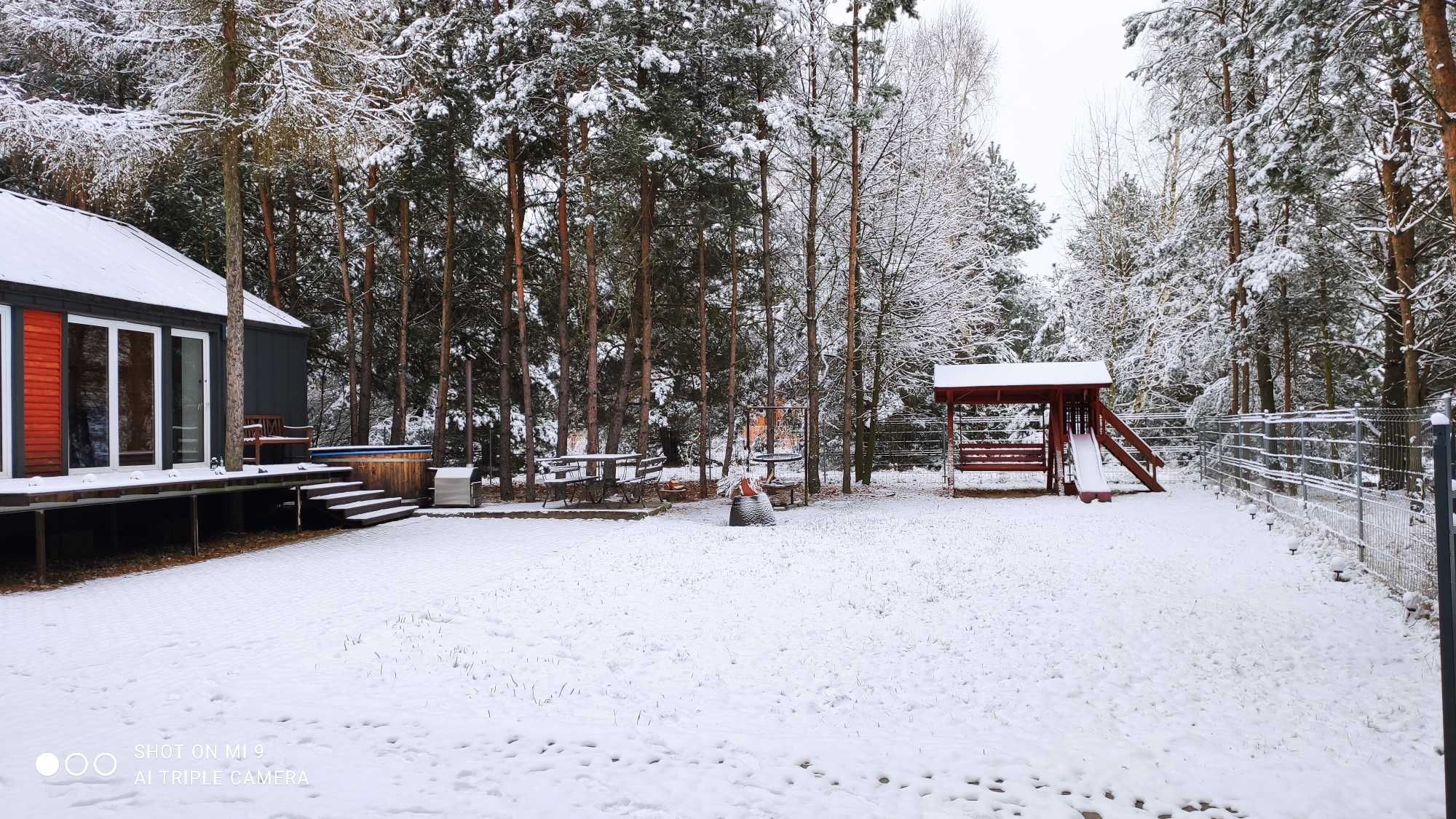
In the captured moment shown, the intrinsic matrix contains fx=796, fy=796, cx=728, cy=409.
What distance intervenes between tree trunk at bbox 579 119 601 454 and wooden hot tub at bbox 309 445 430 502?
2.74m

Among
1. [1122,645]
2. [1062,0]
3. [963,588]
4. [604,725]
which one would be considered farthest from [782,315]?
[1062,0]

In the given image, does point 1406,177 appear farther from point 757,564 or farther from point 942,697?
point 942,697

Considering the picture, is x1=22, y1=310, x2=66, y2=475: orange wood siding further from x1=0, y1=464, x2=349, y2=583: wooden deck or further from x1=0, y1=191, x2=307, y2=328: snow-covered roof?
x1=0, y1=191, x2=307, y2=328: snow-covered roof

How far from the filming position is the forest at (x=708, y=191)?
9.85 metres

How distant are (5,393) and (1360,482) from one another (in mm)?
13646

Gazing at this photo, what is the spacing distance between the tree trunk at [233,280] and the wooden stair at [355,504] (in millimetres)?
1159

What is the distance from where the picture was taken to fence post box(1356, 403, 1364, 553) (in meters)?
6.99

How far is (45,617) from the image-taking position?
19.7 ft

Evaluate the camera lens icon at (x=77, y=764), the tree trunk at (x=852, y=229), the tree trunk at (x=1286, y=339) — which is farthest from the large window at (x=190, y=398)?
the tree trunk at (x=1286, y=339)

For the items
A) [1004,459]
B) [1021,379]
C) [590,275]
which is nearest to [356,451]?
[590,275]

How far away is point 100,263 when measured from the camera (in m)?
10.7

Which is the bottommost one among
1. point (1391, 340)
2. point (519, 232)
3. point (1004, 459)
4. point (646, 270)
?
point (1004, 459)

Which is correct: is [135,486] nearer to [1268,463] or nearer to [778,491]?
[778,491]

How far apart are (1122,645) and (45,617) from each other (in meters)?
7.79
